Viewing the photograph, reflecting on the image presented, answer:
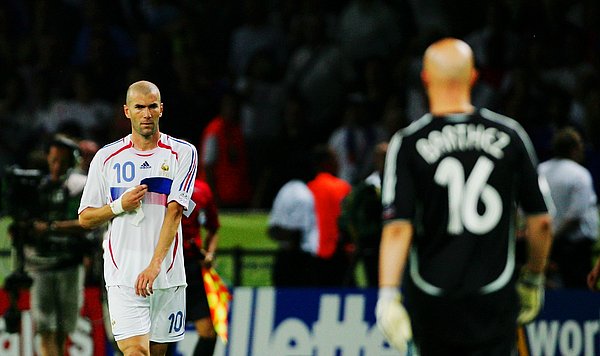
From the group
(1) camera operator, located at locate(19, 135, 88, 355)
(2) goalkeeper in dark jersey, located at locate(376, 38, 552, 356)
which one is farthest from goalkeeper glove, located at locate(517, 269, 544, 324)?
(1) camera operator, located at locate(19, 135, 88, 355)

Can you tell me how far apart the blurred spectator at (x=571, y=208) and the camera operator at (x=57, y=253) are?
4.51 meters

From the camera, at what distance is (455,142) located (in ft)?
18.9

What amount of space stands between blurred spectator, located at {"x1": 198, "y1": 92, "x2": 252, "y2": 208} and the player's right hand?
6.31 m

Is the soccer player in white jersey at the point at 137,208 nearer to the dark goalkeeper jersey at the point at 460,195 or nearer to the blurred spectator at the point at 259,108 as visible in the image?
the dark goalkeeper jersey at the point at 460,195

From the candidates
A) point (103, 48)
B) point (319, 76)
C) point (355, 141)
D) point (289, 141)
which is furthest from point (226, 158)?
point (103, 48)

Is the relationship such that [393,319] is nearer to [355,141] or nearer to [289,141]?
[355,141]

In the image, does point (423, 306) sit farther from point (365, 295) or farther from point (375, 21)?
point (375, 21)

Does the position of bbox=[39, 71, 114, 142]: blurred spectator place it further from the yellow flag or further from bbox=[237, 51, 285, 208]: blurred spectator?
the yellow flag

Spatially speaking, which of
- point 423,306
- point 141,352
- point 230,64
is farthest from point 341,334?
point 423,306

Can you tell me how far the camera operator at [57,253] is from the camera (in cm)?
1150

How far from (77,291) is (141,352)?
354 centimetres

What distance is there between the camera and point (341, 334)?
1213 cm

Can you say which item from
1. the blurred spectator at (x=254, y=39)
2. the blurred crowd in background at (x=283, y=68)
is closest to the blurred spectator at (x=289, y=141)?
the blurred crowd in background at (x=283, y=68)

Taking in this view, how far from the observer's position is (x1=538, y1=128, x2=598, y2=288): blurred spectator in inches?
499
